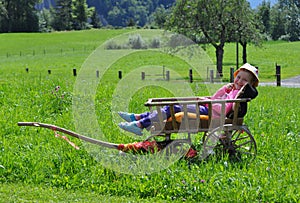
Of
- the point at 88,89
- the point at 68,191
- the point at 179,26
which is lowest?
the point at 68,191

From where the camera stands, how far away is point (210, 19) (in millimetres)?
37938

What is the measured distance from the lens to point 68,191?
6.54 metres

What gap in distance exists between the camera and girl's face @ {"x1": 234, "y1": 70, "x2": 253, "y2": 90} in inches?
296

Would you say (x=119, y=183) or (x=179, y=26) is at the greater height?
(x=179, y=26)

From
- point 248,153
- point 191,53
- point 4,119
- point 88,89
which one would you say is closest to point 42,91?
point 88,89

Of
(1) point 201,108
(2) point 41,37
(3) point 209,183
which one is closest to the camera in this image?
(3) point 209,183

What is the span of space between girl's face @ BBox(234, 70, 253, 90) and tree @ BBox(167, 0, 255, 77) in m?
29.7

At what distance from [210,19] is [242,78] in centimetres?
3120

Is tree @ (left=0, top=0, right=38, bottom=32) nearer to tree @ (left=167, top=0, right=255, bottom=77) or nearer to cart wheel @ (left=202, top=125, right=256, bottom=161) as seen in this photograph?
tree @ (left=167, top=0, right=255, bottom=77)

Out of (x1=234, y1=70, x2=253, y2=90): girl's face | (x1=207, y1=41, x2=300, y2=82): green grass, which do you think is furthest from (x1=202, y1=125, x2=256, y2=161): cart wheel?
(x1=207, y1=41, x2=300, y2=82): green grass

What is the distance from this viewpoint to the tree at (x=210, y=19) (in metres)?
37.7

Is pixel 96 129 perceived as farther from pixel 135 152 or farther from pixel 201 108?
pixel 201 108

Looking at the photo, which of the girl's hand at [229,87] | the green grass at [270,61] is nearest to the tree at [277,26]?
the green grass at [270,61]

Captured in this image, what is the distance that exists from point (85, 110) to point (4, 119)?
5.76ft
